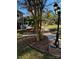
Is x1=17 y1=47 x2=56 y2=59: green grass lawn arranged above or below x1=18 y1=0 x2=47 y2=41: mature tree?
below

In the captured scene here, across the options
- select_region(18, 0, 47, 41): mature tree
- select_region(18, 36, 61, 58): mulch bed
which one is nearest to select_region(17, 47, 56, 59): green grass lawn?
select_region(18, 36, 61, 58): mulch bed

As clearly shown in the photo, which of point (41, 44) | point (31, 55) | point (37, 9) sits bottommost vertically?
point (31, 55)

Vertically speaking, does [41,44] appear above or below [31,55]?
above

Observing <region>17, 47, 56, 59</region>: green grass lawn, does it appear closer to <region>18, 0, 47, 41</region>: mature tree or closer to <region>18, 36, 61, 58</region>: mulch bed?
<region>18, 36, 61, 58</region>: mulch bed

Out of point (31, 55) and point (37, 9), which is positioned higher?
point (37, 9)

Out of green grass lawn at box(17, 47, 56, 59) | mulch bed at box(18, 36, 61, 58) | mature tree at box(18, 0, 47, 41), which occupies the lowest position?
green grass lawn at box(17, 47, 56, 59)

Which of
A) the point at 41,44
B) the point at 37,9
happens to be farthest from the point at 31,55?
the point at 37,9

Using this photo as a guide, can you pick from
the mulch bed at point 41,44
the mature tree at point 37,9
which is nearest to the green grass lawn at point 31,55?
the mulch bed at point 41,44

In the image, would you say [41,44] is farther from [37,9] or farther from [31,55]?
[37,9]

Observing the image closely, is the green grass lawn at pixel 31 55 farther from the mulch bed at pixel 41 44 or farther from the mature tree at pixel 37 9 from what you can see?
the mature tree at pixel 37 9
